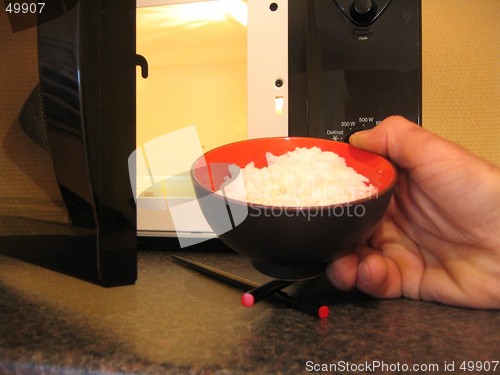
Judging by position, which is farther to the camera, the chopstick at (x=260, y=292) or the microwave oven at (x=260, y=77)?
the microwave oven at (x=260, y=77)

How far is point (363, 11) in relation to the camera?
0.50 metres

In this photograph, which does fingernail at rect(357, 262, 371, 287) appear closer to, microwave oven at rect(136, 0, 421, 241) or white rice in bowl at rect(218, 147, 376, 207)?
white rice in bowl at rect(218, 147, 376, 207)

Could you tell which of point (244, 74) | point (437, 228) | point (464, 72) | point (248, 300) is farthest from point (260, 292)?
point (464, 72)

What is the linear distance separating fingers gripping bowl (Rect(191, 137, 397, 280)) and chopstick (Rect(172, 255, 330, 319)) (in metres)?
0.02

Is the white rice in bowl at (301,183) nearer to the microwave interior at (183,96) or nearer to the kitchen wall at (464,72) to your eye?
the microwave interior at (183,96)

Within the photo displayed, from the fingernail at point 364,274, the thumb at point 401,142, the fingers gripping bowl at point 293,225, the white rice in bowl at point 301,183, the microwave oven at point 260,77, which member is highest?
the microwave oven at point 260,77

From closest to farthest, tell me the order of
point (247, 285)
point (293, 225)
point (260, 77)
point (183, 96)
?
point (293, 225), point (247, 285), point (260, 77), point (183, 96)

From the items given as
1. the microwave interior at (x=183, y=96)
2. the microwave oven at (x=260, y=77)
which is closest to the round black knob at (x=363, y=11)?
the microwave oven at (x=260, y=77)

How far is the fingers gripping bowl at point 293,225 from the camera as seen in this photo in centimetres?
32

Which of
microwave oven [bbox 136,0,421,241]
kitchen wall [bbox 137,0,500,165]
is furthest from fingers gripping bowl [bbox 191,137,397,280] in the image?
kitchen wall [bbox 137,0,500,165]

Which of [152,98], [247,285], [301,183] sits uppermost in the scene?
[152,98]

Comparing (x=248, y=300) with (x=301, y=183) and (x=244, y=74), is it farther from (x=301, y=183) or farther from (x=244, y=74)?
(x=244, y=74)

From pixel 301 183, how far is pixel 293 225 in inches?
2.5

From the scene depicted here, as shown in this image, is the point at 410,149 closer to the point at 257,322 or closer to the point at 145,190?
the point at 257,322
